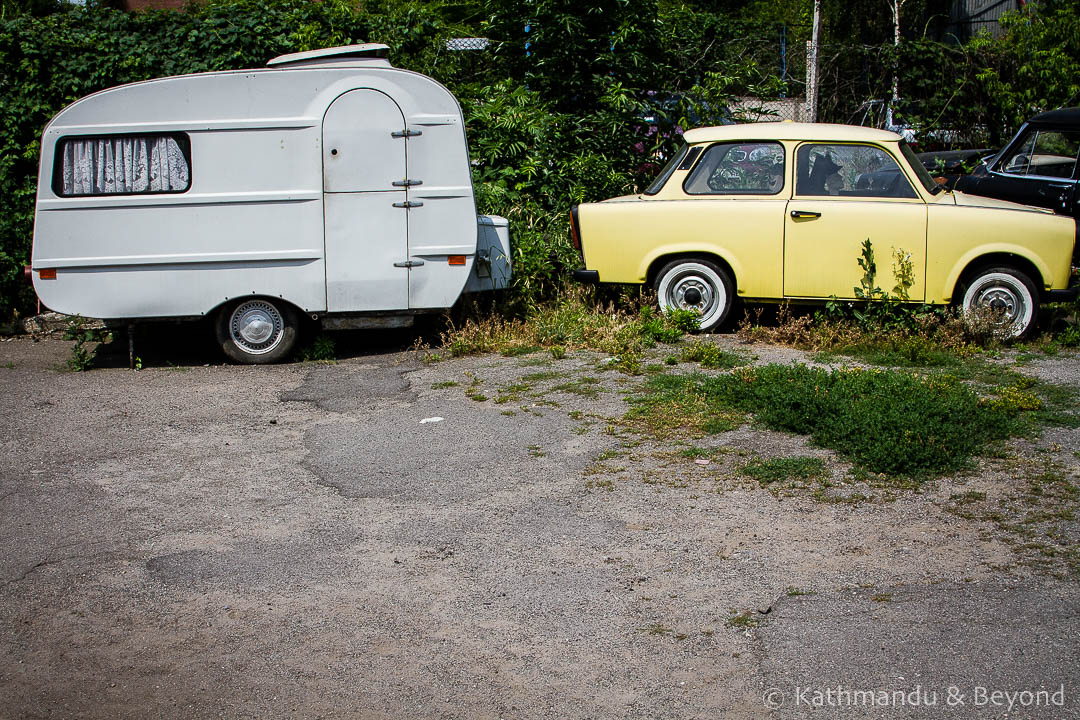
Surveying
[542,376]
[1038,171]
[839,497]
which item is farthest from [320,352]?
[1038,171]

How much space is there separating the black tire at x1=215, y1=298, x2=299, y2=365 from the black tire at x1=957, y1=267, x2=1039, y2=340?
5.85 m

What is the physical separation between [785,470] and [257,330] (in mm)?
5086

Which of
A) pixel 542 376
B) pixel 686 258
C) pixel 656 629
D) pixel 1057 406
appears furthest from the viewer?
pixel 686 258

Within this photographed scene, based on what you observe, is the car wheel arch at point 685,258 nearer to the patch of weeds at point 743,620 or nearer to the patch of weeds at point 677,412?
the patch of weeds at point 677,412

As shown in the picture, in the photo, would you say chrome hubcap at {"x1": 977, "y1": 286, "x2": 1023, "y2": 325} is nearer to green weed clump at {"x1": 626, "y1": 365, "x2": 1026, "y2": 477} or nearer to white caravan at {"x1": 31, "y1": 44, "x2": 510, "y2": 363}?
green weed clump at {"x1": 626, "y1": 365, "x2": 1026, "y2": 477}

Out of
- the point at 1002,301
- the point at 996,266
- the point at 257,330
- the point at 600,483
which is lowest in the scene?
the point at 600,483

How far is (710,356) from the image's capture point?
8.20 metres

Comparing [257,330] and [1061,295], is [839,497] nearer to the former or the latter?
[1061,295]

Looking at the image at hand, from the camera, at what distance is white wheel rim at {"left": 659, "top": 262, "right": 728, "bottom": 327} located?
9.19 meters

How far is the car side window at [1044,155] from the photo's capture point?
10.6 metres

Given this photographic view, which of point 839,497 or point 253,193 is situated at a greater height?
point 253,193

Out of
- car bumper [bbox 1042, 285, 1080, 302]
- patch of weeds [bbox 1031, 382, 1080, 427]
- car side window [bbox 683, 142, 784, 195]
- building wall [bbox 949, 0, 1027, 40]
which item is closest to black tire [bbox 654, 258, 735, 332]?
car side window [bbox 683, 142, 784, 195]

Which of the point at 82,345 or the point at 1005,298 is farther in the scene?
the point at 82,345

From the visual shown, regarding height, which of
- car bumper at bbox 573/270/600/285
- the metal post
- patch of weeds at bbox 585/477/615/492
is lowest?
patch of weeds at bbox 585/477/615/492
